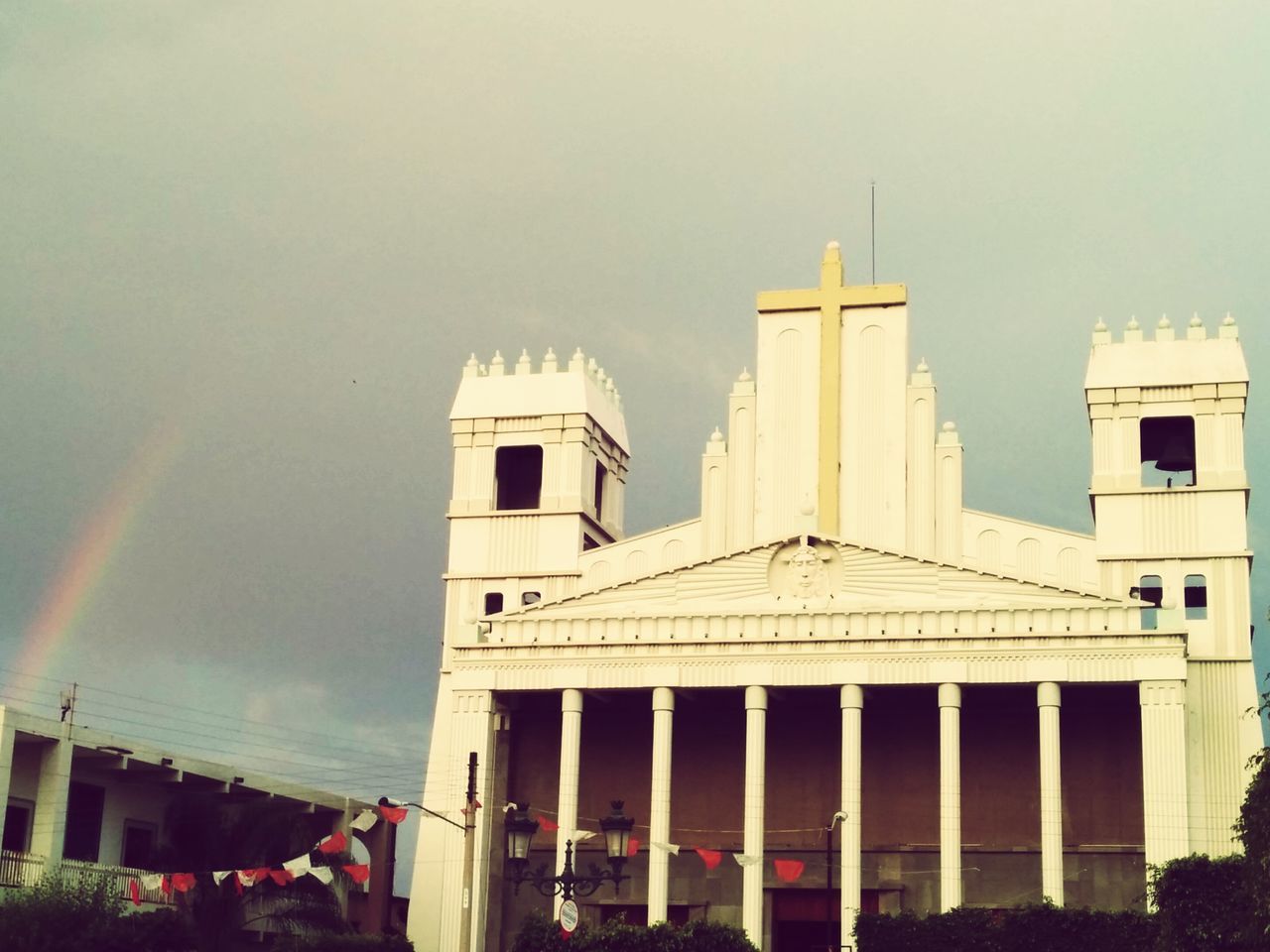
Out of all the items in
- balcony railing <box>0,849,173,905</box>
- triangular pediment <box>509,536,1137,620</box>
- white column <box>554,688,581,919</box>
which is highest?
triangular pediment <box>509,536,1137,620</box>

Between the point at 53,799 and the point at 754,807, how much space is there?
20488 millimetres

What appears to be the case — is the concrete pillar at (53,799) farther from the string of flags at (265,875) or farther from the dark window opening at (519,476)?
the dark window opening at (519,476)

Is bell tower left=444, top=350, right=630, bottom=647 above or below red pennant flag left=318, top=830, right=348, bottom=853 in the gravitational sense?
above

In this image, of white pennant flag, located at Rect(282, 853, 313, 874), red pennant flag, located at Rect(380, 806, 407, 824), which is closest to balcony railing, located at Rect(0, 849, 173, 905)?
white pennant flag, located at Rect(282, 853, 313, 874)

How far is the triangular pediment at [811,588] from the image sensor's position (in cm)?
6241

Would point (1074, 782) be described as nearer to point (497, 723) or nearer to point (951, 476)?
point (951, 476)

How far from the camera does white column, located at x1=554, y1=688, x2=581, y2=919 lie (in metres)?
62.2

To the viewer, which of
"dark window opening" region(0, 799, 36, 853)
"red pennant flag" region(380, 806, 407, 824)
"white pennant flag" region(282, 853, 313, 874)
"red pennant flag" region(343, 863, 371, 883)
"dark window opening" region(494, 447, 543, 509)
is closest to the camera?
"red pennant flag" region(380, 806, 407, 824)

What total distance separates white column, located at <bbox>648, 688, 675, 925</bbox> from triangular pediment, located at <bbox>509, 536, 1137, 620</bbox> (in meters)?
3.13

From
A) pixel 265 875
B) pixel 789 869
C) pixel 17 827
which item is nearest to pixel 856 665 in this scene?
pixel 789 869

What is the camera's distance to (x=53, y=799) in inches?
2264

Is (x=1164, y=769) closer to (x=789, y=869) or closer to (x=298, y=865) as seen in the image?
(x=789, y=869)

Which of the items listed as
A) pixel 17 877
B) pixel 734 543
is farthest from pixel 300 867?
pixel 734 543

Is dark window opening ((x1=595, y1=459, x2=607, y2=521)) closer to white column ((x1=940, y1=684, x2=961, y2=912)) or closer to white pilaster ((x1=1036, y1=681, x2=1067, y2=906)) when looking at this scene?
white column ((x1=940, y1=684, x2=961, y2=912))
